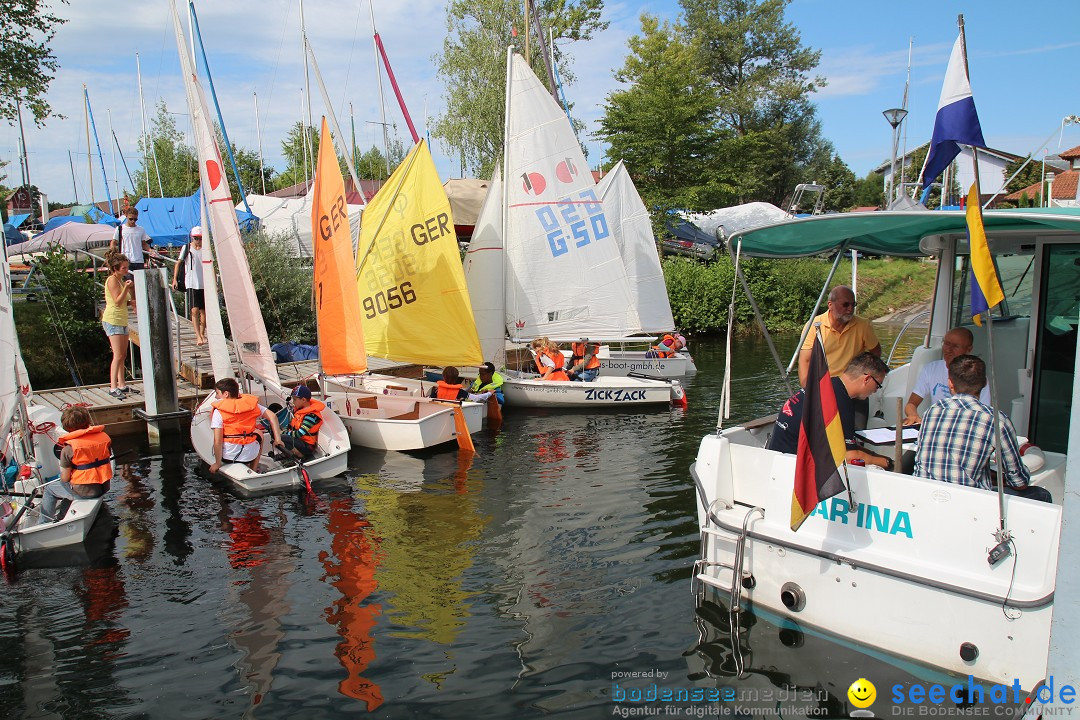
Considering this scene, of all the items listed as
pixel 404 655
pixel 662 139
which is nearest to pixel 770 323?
pixel 662 139

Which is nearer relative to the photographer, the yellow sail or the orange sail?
the orange sail

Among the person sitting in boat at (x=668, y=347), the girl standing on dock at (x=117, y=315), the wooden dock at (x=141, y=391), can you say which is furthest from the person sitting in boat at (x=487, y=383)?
the girl standing on dock at (x=117, y=315)

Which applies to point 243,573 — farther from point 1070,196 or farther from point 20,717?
point 1070,196

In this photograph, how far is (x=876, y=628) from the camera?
487 cm

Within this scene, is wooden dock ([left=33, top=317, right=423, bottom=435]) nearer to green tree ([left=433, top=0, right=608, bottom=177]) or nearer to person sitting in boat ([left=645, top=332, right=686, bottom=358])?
person sitting in boat ([left=645, top=332, right=686, bottom=358])

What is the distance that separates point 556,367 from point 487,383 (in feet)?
6.30

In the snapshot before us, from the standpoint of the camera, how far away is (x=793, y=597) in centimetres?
526

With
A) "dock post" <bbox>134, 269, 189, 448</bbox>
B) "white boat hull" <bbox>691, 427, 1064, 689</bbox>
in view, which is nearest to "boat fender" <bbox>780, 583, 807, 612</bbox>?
"white boat hull" <bbox>691, 427, 1064, 689</bbox>

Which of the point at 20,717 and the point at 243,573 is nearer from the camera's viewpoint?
the point at 20,717

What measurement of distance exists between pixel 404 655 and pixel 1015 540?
14.7 feet

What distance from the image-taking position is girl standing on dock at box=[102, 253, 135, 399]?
44.8ft

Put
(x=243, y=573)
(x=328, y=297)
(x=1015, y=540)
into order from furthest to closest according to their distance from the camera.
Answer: (x=328, y=297), (x=243, y=573), (x=1015, y=540)

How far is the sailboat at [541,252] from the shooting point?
1658cm

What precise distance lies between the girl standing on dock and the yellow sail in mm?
4305
